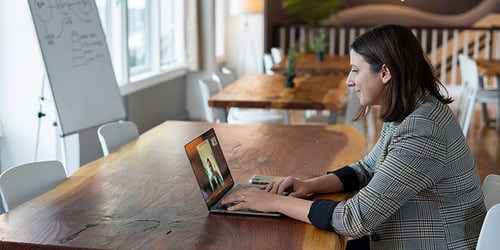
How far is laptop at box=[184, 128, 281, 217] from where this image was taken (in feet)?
6.92

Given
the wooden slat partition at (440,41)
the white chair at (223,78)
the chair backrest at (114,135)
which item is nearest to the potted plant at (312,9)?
the wooden slat partition at (440,41)

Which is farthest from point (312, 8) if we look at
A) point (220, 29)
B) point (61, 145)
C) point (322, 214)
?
point (322, 214)

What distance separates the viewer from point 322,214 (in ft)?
6.52

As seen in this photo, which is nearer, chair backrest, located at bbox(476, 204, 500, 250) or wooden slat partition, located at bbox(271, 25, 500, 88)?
chair backrest, located at bbox(476, 204, 500, 250)

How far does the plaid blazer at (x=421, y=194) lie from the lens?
1934 millimetres

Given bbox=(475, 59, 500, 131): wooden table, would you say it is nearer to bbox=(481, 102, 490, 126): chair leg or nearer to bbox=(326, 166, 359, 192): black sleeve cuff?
bbox=(481, 102, 490, 126): chair leg

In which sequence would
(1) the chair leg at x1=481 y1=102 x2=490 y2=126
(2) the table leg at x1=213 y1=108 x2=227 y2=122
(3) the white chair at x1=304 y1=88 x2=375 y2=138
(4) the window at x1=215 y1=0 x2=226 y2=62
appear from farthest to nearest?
(4) the window at x1=215 y1=0 x2=226 y2=62
(1) the chair leg at x1=481 y1=102 x2=490 y2=126
(3) the white chair at x1=304 y1=88 x2=375 y2=138
(2) the table leg at x1=213 y1=108 x2=227 y2=122

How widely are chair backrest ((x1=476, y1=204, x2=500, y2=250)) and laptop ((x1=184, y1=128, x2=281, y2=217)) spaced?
57cm

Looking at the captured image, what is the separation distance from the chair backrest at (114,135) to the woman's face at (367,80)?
4.85ft

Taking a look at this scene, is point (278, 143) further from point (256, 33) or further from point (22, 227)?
point (256, 33)

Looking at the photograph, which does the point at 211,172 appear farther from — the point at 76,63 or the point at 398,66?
the point at 76,63

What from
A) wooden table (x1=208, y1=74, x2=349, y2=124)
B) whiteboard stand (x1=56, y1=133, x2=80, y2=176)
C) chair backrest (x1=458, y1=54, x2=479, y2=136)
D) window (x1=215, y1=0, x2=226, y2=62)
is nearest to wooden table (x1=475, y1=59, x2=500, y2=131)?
chair backrest (x1=458, y1=54, x2=479, y2=136)

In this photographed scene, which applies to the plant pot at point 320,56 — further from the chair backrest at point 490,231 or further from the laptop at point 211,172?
the chair backrest at point 490,231

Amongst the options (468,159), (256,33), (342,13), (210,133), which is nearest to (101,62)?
(210,133)
